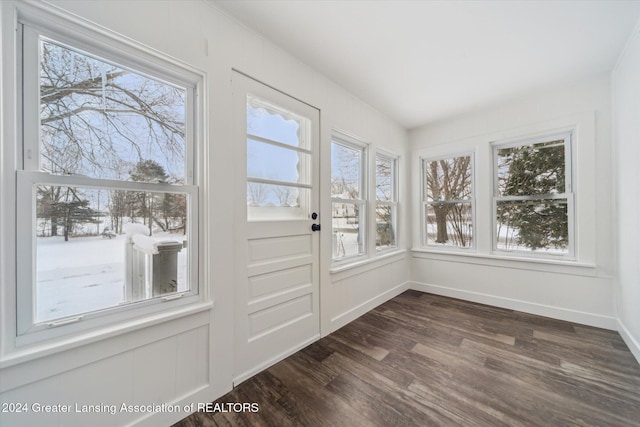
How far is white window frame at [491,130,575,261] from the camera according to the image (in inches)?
110

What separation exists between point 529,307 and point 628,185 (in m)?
1.66

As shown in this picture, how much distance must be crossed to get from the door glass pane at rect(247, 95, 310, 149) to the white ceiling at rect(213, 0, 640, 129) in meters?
0.54

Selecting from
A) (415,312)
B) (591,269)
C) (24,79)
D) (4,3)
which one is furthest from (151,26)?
(591,269)

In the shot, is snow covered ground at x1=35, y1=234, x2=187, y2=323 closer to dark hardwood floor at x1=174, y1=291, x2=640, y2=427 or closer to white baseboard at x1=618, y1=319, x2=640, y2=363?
dark hardwood floor at x1=174, y1=291, x2=640, y2=427

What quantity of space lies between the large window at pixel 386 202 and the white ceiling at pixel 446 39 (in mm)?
1093

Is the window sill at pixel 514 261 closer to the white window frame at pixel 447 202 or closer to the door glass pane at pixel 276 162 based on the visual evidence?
the white window frame at pixel 447 202

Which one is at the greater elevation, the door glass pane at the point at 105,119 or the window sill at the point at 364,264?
the door glass pane at the point at 105,119

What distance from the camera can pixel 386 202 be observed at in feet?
11.7

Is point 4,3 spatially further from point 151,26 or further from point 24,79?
point 151,26

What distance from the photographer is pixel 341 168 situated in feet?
9.45

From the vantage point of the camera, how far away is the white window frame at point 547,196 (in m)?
2.79

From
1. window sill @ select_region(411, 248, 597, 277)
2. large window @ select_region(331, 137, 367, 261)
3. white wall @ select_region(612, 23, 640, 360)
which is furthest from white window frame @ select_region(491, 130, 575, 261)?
large window @ select_region(331, 137, 367, 261)

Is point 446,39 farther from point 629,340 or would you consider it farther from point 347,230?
point 629,340

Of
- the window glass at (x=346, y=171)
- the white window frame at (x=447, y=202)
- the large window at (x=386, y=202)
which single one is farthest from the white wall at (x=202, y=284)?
the white window frame at (x=447, y=202)
